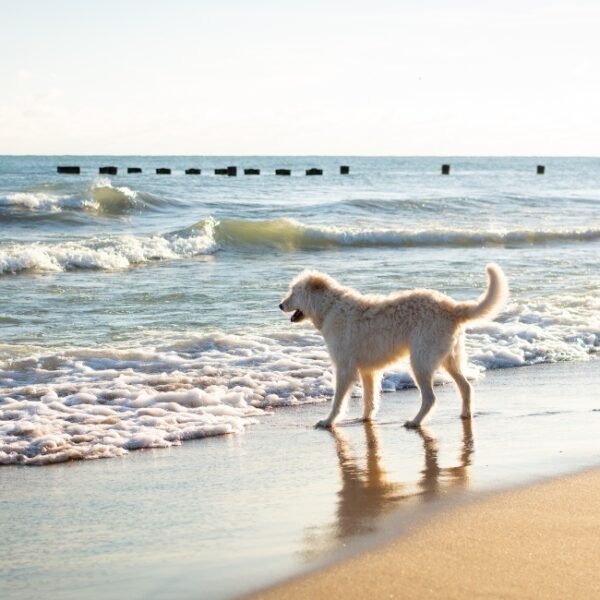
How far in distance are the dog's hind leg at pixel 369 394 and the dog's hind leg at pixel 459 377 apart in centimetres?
57

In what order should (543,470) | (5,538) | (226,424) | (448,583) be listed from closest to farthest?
(448,583) → (5,538) → (543,470) → (226,424)

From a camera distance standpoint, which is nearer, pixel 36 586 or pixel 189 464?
pixel 36 586

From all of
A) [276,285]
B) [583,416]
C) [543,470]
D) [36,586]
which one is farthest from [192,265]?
[36,586]

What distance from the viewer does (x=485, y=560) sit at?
14.4 feet

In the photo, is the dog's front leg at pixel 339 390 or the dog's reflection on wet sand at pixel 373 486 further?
the dog's front leg at pixel 339 390

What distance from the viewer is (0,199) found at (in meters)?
27.5

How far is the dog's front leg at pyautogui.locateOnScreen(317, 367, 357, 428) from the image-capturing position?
25.6ft

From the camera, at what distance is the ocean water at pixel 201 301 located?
7965 mm

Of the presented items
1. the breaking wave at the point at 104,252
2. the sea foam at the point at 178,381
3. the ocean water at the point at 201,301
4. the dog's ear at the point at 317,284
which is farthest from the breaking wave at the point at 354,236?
the dog's ear at the point at 317,284

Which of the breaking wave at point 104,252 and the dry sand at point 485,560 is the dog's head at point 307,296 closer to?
the dry sand at point 485,560

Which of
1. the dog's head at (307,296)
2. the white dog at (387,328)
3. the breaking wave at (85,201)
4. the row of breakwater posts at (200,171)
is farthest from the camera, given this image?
the row of breakwater posts at (200,171)

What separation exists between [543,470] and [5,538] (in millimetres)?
2918

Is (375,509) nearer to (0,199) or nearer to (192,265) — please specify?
(192,265)

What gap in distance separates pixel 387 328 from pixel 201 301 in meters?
6.32
